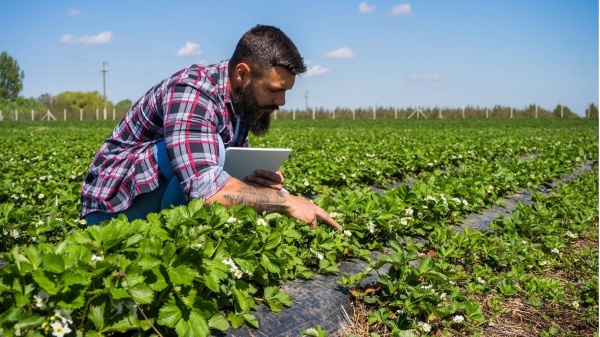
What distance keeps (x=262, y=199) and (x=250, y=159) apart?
0.86 feet

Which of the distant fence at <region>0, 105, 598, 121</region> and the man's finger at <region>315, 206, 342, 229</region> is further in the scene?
→ the distant fence at <region>0, 105, 598, 121</region>

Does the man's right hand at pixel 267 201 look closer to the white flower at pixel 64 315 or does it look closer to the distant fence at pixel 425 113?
the white flower at pixel 64 315

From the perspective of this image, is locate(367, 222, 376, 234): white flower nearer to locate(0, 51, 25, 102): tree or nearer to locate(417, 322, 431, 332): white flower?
locate(417, 322, 431, 332): white flower

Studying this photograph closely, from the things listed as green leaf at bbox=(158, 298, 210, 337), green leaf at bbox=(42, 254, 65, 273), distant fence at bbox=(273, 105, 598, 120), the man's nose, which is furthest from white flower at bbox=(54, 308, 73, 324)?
distant fence at bbox=(273, 105, 598, 120)

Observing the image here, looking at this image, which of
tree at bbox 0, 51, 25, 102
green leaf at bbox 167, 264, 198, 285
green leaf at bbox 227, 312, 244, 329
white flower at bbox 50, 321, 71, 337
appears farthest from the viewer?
tree at bbox 0, 51, 25, 102

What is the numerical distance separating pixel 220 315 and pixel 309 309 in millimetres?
587

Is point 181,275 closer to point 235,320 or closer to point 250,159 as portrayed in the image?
point 235,320

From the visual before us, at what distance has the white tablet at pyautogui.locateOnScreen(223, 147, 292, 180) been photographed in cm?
330

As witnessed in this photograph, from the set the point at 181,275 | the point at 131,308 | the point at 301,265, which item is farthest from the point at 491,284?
the point at 131,308

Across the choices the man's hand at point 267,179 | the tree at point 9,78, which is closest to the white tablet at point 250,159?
the man's hand at point 267,179

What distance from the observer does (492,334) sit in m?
3.01

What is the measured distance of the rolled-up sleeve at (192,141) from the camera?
10.0 ft

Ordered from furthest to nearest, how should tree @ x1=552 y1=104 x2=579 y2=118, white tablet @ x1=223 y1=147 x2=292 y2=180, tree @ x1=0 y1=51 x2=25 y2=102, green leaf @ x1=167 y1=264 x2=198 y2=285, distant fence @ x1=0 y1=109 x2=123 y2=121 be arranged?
1. tree @ x1=0 y1=51 x2=25 y2=102
2. distant fence @ x1=0 y1=109 x2=123 y2=121
3. tree @ x1=552 y1=104 x2=579 y2=118
4. white tablet @ x1=223 y1=147 x2=292 y2=180
5. green leaf @ x1=167 y1=264 x2=198 y2=285

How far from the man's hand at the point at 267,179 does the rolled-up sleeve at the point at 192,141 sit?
246 mm
